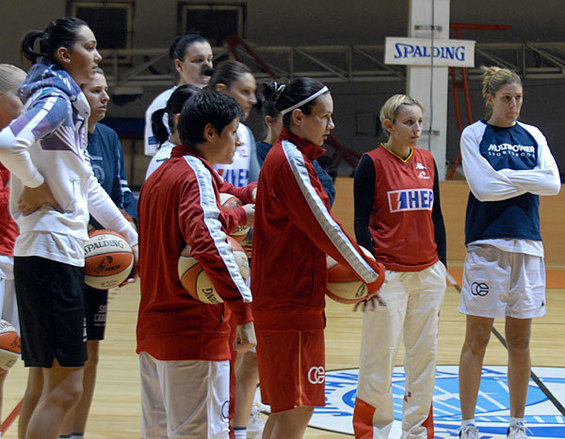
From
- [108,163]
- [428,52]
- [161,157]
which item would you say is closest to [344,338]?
[108,163]

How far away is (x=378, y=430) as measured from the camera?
3.31 m

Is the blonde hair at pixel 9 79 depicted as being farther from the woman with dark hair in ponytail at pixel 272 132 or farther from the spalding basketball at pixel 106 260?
the woman with dark hair in ponytail at pixel 272 132

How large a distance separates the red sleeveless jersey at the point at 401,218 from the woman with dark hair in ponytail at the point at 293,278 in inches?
27.8

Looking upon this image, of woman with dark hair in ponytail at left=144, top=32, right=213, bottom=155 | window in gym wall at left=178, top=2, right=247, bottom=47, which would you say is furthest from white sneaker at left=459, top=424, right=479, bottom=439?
window in gym wall at left=178, top=2, right=247, bottom=47

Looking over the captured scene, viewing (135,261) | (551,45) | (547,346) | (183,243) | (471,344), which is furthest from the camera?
(551,45)

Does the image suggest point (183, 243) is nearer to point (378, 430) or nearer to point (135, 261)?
point (135, 261)

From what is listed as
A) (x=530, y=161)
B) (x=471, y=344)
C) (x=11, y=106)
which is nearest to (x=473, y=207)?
(x=530, y=161)

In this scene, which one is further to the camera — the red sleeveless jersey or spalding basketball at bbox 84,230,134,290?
the red sleeveless jersey

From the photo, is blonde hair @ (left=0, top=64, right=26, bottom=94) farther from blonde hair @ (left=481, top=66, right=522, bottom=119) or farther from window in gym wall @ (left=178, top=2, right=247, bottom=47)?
window in gym wall @ (left=178, top=2, right=247, bottom=47)

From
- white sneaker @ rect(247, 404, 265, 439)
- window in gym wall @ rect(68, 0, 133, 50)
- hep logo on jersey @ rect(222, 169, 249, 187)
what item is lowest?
white sneaker @ rect(247, 404, 265, 439)

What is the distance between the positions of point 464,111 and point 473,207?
12.6m

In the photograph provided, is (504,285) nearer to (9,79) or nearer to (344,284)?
(344,284)

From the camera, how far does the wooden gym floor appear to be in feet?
12.9

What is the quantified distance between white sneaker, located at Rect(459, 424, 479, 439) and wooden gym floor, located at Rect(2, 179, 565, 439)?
1.78 ft
